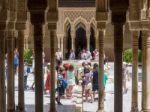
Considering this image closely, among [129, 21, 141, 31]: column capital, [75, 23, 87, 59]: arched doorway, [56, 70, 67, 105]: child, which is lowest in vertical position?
[56, 70, 67, 105]: child

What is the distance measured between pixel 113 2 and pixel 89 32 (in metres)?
29.0

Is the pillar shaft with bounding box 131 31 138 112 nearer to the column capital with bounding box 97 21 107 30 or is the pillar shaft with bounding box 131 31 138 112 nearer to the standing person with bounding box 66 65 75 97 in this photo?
the column capital with bounding box 97 21 107 30

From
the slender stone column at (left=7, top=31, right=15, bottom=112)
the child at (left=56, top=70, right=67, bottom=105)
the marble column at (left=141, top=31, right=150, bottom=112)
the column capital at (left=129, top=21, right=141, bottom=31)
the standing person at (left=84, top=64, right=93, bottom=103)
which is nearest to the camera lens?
the marble column at (left=141, top=31, right=150, bottom=112)

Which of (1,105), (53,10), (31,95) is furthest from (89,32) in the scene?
(1,105)

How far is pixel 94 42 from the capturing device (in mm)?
39688

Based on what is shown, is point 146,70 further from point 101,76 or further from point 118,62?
point 118,62

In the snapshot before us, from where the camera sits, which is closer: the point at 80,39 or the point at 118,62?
the point at 118,62


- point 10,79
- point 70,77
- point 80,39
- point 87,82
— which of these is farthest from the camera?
point 80,39

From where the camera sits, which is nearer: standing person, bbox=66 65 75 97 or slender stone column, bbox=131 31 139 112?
slender stone column, bbox=131 31 139 112

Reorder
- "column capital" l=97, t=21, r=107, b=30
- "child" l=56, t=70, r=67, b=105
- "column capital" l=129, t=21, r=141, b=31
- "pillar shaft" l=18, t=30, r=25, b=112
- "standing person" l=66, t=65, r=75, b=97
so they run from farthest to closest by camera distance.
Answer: "standing person" l=66, t=65, r=75, b=97, "child" l=56, t=70, r=67, b=105, "column capital" l=97, t=21, r=107, b=30, "pillar shaft" l=18, t=30, r=25, b=112, "column capital" l=129, t=21, r=141, b=31

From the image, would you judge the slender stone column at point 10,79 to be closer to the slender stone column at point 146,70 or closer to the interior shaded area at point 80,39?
the slender stone column at point 146,70

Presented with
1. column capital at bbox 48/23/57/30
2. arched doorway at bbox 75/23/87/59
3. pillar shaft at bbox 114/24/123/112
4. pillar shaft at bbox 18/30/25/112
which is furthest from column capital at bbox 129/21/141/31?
arched doorway at bbox 75/23/87/59

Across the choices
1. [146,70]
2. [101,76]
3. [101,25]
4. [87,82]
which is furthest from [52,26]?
[87,82]

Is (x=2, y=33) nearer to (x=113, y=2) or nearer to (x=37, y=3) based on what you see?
(x=37, y=3)
